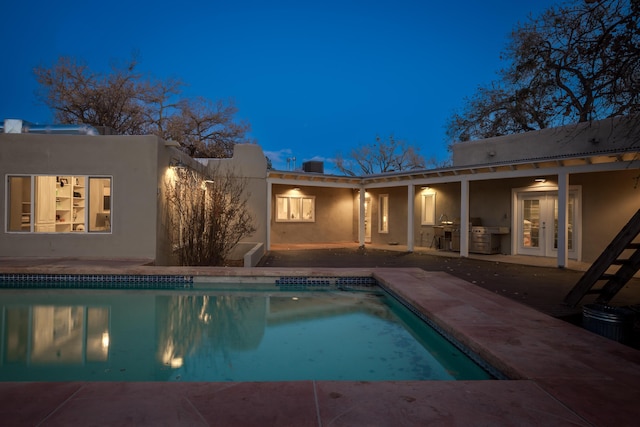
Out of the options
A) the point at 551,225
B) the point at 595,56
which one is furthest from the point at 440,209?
the point at 595,56

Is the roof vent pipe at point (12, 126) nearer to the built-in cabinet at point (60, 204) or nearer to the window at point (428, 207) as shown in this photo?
the built-in cabinet at point (60, 204)

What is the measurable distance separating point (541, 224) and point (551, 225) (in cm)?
30

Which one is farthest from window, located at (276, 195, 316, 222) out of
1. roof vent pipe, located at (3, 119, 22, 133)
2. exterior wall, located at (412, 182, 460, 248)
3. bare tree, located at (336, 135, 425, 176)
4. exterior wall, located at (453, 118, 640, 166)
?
bare tree, located at (336, 135, 425, 176)

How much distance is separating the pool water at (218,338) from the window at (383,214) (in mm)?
10624

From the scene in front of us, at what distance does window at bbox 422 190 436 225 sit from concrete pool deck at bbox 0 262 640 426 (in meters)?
12.9

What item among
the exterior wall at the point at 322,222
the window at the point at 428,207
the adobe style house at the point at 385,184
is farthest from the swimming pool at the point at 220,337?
the exterior wall at the point at 322,222

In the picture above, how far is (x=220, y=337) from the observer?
18.3 feet

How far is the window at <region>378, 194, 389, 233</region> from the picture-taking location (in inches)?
727

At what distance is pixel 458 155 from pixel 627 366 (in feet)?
42.9

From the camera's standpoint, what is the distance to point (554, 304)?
646cm

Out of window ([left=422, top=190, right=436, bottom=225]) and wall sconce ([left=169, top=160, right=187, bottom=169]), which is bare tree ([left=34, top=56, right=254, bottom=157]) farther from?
window ([left=422, top=190, right=436, bottom=225])

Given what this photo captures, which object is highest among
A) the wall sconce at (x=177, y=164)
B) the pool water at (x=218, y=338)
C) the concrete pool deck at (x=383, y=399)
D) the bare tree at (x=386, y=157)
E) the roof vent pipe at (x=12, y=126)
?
the bare tree at (x=386, y=157)

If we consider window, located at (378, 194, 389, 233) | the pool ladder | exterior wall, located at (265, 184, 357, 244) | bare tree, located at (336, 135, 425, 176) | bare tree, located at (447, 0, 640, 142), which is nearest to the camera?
bare tree, located at (447, 0, 640, 142)

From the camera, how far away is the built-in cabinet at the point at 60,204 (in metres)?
9.97
